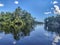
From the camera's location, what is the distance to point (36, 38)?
3.42 m

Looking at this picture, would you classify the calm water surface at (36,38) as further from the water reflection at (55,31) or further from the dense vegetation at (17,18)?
the dense vegetation at (17,18)

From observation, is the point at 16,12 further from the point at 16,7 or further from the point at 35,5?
the point at 35,5

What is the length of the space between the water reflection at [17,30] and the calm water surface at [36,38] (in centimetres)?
6

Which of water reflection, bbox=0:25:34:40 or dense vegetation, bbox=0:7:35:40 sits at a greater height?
dense vegetation, bbox=0:7:35:40

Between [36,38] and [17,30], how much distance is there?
1.31 ft

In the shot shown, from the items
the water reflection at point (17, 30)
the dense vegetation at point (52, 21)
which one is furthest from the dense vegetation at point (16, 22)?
the dense vegetation at point (52, 21)

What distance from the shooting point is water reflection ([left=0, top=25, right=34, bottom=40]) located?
3.39 m

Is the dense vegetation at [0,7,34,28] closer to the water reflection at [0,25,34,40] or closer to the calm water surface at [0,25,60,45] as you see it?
the water reflection at [0,25,34,40]

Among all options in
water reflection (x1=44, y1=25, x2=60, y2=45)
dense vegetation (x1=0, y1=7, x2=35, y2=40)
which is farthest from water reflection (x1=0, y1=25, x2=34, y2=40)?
water reflection (x1=44, y1=25, x2=60, y2=45)

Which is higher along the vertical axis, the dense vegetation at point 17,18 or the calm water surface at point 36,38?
the dense vegetation at point 17,18

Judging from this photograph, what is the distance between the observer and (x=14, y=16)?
135 inches

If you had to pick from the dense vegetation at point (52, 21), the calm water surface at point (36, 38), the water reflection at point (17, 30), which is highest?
the dense vegetation at point (52, 21)

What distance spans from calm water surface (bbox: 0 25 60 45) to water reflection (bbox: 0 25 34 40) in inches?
2.2

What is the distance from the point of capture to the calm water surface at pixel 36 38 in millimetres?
3382
